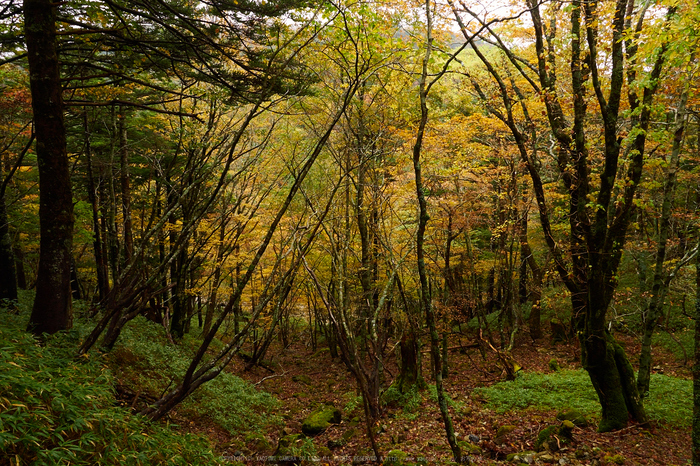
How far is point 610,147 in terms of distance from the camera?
18.3 feet

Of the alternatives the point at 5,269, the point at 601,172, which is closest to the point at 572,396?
the point at 601,172

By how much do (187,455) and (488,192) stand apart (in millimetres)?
12862

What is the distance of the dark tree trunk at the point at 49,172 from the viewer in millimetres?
4289

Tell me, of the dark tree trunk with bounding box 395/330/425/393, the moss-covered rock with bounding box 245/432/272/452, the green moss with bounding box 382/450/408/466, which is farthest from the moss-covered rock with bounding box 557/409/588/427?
the moss-covered rock with bounding box 245/432/272/452

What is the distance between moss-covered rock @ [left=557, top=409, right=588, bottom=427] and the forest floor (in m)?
0.14

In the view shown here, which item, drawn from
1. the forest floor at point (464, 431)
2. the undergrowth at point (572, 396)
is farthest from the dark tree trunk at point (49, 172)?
the undergrowth at point (572, 396)

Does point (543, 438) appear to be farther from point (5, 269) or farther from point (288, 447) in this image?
point (5, 269)

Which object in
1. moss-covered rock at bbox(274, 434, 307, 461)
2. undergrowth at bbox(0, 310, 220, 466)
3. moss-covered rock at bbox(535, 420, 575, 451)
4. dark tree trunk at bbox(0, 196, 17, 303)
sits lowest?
moss-covered rock at bbox(274, 434, 307, 461)

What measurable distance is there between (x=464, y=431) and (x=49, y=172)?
845cm

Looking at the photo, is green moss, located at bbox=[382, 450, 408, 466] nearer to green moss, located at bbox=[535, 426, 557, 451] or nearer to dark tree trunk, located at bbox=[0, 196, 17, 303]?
green moss, located at bbox=[535, 426, 557, 451]

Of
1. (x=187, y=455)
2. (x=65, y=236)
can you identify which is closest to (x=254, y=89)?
(x=65, y=236)

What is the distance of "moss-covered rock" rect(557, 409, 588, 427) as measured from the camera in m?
6.78

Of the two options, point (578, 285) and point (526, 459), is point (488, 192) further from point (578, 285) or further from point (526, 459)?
point (526, 459)

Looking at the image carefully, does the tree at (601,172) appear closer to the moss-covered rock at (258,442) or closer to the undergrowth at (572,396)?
the undergrowth at (572,396)
